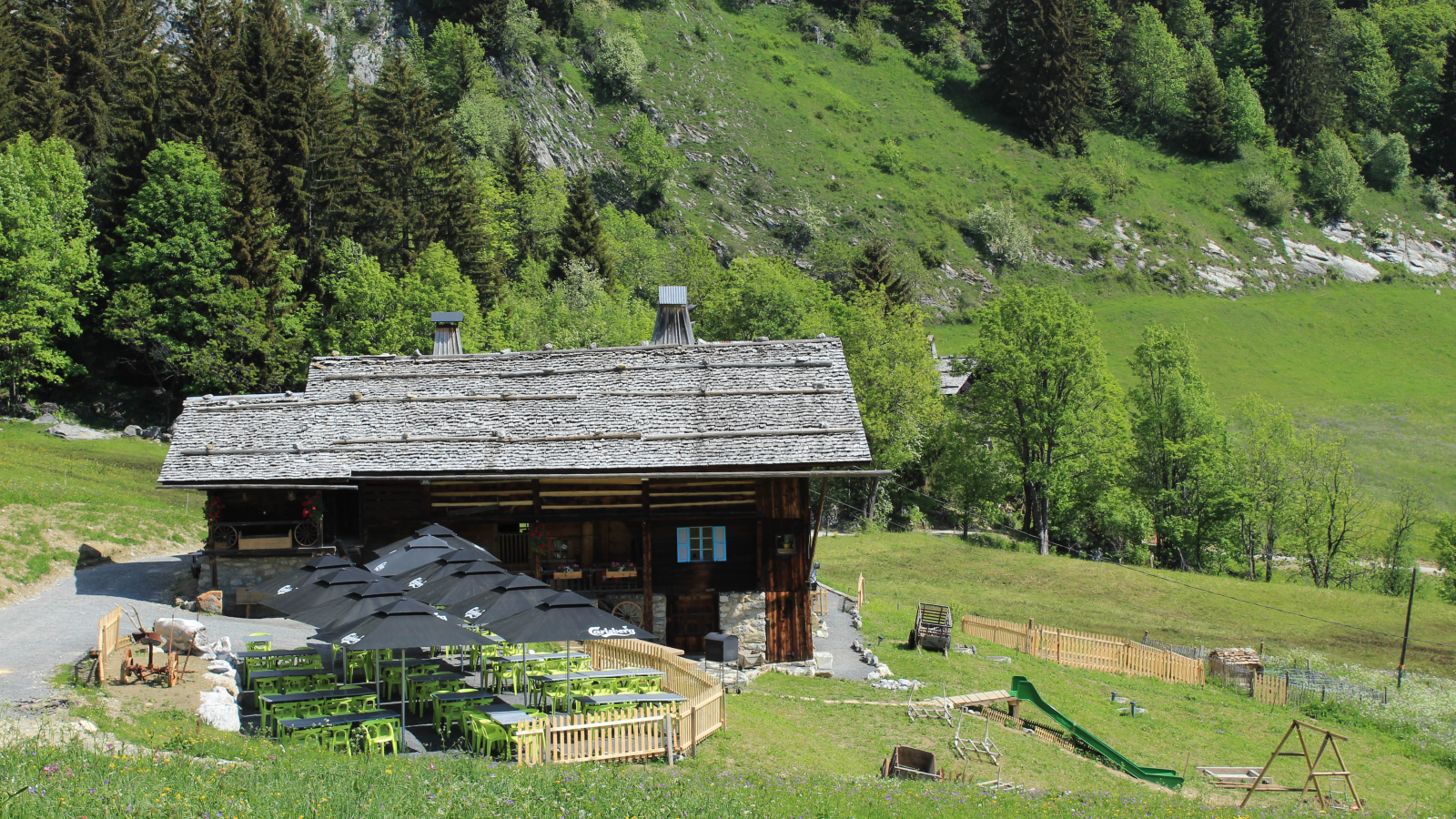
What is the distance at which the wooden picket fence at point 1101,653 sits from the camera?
31078 millimetres

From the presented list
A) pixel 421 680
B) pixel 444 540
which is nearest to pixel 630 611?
pixel 444 540

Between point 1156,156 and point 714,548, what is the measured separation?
106 meters

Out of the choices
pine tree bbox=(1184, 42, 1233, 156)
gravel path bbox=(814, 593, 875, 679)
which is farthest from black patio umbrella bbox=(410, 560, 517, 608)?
pine tree bbox=(1184, 42, 1233, 156)

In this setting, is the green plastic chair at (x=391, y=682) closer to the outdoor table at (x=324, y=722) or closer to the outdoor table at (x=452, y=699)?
the outdoor table at (x=452, y=699)

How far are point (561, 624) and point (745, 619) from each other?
10.0m

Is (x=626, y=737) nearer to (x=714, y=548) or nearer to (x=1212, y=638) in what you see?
(x=714, y=548)

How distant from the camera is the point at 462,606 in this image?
18.2 m

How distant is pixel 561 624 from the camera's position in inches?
669

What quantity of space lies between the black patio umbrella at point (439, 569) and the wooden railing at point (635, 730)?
401cm

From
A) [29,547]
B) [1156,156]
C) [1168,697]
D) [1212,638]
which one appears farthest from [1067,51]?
[29,547]

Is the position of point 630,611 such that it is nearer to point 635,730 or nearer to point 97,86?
point 635,730

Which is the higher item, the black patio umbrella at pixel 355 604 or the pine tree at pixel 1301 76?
the pine tree at pixel 1301 76

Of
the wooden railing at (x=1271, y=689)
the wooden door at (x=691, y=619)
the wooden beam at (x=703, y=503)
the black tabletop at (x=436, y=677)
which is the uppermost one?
the wooden beam at (x=703, y=503)

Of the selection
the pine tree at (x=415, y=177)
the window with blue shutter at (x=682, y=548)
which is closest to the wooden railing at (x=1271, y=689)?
the window with blue shutter at (x=682, y=548)
